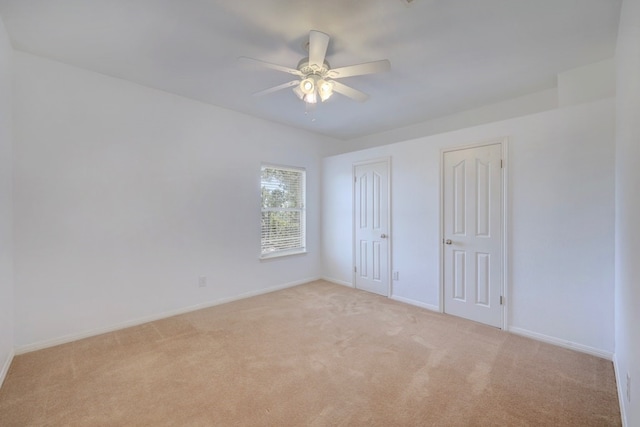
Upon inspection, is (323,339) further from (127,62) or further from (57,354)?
(127,62)

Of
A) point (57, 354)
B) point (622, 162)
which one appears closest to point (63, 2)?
point (57, 354)

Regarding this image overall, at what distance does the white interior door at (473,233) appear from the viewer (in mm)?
2973

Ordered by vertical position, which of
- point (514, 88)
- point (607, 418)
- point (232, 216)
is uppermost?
point (514, 88)

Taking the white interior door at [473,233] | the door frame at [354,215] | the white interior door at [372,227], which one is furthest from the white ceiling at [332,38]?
the white interior door at [372,227]

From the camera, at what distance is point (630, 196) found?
1.58 m

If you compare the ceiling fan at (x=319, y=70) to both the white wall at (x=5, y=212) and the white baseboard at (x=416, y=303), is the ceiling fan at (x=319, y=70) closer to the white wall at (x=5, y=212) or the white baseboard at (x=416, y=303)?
the white wall at (x=5, y=212)

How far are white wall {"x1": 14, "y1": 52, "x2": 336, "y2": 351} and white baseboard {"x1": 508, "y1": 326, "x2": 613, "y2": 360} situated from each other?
3331 millimetres

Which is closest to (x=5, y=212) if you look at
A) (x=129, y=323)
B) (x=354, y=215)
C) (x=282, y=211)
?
(x=129, y=323)

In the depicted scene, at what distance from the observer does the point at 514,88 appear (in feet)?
10.2

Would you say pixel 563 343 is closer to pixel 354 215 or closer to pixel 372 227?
pixel 372 227

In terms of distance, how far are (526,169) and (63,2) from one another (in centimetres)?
412

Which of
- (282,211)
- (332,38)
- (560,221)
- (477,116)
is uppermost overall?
(332,38)

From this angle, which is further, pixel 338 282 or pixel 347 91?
pixel 338 282

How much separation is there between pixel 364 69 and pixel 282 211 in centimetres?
278
